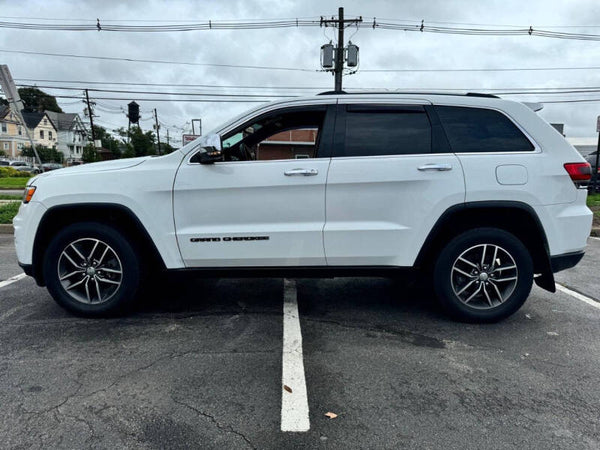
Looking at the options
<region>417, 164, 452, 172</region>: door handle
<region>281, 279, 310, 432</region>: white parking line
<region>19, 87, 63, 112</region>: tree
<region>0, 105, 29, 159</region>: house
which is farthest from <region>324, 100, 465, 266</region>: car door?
<region>19, 87, 63, 112</region>: tree

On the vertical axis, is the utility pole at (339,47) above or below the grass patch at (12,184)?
above

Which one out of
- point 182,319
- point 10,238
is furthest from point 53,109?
point 182,319

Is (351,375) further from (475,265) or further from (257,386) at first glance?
(475,265)

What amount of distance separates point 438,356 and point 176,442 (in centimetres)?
191

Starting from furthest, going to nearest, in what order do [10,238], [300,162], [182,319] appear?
[10,238]
[182,319]
[300,162]

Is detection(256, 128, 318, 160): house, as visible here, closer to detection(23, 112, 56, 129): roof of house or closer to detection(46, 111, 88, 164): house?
detection(23, 112, 56, 129): roof of house

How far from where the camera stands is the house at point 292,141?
366 centimetres

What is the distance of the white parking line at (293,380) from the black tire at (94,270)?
1.41m

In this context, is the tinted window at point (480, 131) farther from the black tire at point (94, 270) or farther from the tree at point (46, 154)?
the tree at point (46, 154)

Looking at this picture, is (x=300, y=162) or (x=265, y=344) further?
(x=300, y=162)

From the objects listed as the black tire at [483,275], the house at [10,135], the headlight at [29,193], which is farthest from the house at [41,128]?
the black tire at [483,275]

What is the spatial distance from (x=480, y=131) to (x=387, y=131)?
2.60 feet

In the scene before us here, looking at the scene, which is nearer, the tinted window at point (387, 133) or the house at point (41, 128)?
the tinted window at point (387, 133)

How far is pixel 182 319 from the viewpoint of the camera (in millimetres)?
3746
